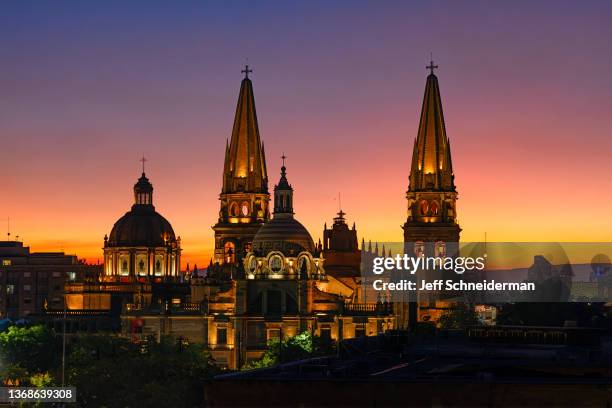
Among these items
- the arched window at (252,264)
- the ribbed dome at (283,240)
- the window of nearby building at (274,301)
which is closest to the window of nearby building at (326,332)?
the window of nearby building at (274,301)

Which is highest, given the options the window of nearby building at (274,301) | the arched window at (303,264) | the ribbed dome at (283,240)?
the ribbed dome at (283,240)

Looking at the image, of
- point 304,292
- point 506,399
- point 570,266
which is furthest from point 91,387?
point 570,266

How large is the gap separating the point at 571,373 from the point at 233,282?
123 meters

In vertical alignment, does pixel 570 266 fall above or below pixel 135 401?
above

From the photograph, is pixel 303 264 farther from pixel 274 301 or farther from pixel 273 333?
pixel 273 333

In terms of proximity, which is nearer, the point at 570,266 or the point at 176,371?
the point at 176,371

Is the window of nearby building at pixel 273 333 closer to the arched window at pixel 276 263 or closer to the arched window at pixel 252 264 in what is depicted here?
the arched window at pixel 276 263

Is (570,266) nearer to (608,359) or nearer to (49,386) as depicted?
(49,386)

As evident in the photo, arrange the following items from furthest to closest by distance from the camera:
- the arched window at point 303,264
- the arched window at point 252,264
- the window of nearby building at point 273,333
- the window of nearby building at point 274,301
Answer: the arched window at point 252,264 < the arched window at point 303,264 < the window of nearby building at point 274,301 < the window of nearby building at point 273,333

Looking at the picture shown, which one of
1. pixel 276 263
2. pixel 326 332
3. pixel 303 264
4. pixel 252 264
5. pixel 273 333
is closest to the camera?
pixel 326 332

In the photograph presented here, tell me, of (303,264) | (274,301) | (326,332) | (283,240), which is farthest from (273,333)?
(283,240)

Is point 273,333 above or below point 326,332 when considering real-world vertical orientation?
below

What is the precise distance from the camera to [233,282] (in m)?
195

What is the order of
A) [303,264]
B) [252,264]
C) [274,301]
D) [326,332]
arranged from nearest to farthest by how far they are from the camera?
[326,332]
[274,301]
[303,264]
[252,264]
